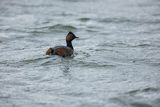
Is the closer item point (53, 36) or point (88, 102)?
point (88, 102)

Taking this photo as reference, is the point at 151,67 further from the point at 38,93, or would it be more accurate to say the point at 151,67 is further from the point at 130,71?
the point at 38,93

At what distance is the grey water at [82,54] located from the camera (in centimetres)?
1293

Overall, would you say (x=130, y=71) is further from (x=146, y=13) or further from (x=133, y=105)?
(x=146, y=13)

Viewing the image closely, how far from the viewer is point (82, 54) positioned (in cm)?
1678

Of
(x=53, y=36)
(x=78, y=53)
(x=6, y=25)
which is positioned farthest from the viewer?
(x=6, y=25)

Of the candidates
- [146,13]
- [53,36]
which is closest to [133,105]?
[53,36]

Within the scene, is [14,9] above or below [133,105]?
above

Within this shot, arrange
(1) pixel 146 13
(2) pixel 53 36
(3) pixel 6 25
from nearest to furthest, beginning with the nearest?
1. (2) pixel 53 36
2. (3) pixel 6 25
3. (1) pixel 146 13

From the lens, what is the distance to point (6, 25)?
21688 millimetres

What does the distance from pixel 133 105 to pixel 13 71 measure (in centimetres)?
377

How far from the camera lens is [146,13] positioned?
78.4ft

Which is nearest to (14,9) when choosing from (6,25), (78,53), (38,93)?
(6,25)

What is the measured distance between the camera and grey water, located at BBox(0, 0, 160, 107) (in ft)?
42.4

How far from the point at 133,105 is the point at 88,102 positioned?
38.3 inches
